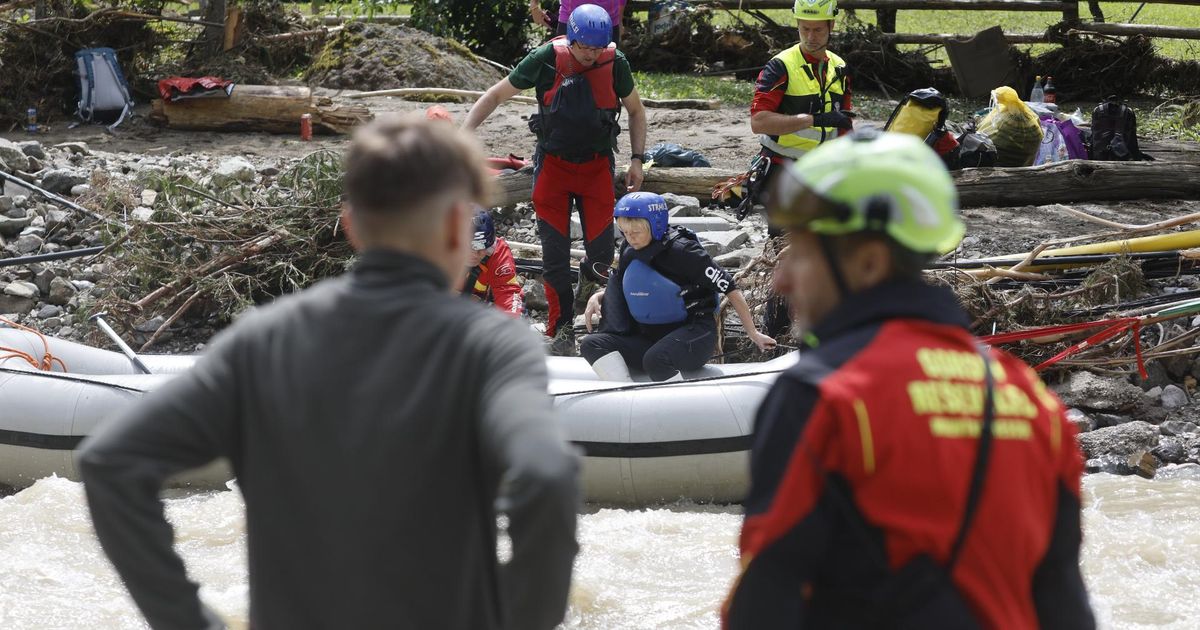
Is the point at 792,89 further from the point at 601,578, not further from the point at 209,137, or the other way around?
the point at 209,137

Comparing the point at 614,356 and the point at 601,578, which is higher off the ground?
the point at 614,356

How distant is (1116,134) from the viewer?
30.0 feet

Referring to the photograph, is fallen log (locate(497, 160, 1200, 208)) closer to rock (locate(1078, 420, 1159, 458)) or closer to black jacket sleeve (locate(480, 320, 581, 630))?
rock (locate(1078, 420, 1159, 458))

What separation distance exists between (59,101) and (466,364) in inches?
489

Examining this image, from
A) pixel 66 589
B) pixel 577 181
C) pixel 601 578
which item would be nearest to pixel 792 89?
pixel 577 181

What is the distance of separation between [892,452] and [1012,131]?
8.15 meters

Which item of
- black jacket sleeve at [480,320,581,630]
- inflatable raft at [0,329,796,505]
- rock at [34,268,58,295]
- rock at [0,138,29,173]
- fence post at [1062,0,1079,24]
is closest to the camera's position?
black jacket sleeve at [480,320,581,630]

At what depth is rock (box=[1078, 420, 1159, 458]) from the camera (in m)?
5.55

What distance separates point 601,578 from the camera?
437cm

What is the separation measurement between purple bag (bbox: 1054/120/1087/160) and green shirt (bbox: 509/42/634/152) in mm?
4382

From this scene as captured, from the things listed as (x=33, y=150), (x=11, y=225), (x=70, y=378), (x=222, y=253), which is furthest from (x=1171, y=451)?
(x=33, y=150)

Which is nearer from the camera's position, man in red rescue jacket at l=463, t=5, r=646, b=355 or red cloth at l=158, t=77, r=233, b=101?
man in red rescue jacket at l=463, t=5, r=646, b=355

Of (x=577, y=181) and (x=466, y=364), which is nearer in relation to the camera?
(x=466, y=364)

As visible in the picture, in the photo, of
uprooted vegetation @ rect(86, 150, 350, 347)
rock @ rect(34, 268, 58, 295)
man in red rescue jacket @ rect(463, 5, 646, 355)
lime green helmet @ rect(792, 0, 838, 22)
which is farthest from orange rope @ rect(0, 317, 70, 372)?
lime green helmet @ rect(792, 0, 838, 22)
